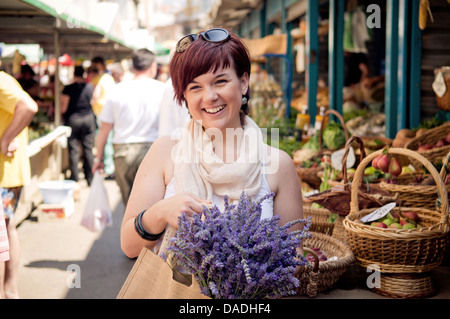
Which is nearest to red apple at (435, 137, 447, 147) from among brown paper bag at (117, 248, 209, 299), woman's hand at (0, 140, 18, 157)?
woman's hand at (0, 140, 18, 157)

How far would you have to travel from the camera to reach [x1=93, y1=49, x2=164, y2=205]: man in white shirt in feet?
17.5

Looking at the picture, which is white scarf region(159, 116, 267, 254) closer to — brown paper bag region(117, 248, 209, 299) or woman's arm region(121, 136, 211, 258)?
woman's arm region(121, 136, 211, 258)

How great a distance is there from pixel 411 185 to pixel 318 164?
165cm

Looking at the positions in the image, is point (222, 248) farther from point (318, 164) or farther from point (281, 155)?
point (318, 164)

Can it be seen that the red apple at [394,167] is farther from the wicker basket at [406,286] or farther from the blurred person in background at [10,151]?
the blurred person in background at [10,151]

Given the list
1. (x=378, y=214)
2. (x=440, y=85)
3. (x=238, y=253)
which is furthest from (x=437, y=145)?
(x=238, y=253)

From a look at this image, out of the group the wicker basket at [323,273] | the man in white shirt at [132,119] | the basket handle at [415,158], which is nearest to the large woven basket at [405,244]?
the basket handle at [415,158]

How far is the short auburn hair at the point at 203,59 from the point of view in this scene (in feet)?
5.81

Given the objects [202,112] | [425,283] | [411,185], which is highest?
[202,112]

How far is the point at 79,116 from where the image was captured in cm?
933

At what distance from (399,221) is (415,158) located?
1.94ft

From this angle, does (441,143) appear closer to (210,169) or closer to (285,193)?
(285,193)
